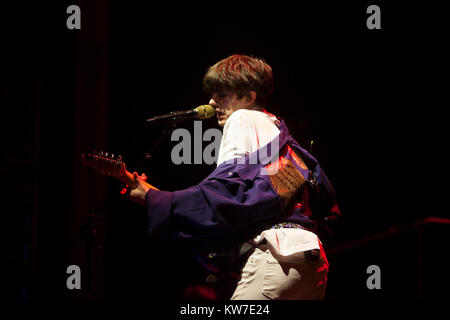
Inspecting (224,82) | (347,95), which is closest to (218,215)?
(224,82)

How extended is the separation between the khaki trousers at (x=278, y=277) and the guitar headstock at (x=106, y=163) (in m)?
0.69

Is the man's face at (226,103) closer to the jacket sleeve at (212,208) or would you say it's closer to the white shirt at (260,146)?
the white shirt at (260,146)

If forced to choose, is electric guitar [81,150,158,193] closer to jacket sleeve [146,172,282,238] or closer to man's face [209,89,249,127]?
jacket sleeve [146,172,282,238]

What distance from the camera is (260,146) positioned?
1.85 metres

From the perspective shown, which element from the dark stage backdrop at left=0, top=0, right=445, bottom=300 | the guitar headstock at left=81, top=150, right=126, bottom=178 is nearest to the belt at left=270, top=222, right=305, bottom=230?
the guitar headstock at left=81, top=150, right=126, bottom=178

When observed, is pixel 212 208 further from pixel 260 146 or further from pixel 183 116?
pixel 183 116

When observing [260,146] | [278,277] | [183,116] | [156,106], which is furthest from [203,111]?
[156,106]

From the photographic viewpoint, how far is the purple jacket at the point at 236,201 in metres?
1.71

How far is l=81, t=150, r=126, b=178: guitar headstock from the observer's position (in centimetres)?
199

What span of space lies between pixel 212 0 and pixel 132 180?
218 cm

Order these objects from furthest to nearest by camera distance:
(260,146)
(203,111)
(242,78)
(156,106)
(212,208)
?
1. (156,106)
2. (203,111)
3. (242,78)
4. (260,146)
5. (212,208)

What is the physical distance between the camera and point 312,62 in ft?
11.7

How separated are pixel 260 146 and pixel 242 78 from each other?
1.37ft

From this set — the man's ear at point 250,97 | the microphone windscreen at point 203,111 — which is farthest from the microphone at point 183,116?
the man's ear at point 250,97
